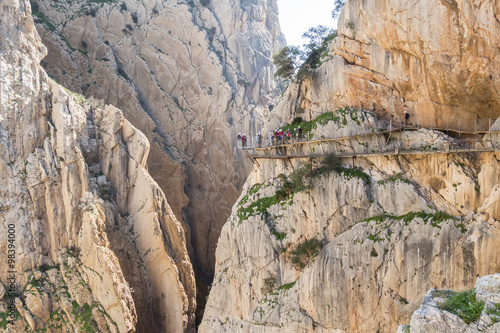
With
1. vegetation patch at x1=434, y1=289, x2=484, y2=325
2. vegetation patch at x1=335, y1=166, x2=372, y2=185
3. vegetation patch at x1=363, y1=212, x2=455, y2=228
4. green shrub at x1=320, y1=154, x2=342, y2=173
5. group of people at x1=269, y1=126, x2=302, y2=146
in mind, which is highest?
group of people at x1=269, y1=126, x2=302, y2=146

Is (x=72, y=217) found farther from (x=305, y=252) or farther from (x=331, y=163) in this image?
(x=331, y=163)

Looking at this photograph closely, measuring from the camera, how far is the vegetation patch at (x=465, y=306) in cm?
1350

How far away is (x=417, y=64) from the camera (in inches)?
1063

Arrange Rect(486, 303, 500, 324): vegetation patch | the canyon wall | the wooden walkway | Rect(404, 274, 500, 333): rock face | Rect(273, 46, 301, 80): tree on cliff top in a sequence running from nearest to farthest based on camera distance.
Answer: Rect(486, 303, 500, 324): vegetation patch < Rect(404, 274, 500, 333): rock face < the canyon wall < the wooden walkway < Rect(273, 46, 301, 80): tree on cliff top

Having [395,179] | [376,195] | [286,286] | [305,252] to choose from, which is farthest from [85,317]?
[395,179]

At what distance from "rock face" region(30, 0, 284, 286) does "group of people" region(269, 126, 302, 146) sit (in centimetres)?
2235

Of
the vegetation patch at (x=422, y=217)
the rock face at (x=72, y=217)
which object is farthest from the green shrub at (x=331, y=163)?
the rock face at (x=72, y=217)

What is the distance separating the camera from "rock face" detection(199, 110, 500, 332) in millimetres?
23812

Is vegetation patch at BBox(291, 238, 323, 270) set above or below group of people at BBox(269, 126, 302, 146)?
below

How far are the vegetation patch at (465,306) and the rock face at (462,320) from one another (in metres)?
0.11

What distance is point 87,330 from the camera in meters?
33.7

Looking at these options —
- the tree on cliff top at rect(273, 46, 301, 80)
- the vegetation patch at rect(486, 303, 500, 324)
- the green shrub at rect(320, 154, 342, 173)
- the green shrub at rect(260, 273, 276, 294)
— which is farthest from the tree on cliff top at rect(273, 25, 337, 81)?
the vegetation patch at rect(486, 303, 500, 324)

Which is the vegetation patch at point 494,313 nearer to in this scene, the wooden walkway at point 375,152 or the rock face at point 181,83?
the wooden walkway at point 375,152

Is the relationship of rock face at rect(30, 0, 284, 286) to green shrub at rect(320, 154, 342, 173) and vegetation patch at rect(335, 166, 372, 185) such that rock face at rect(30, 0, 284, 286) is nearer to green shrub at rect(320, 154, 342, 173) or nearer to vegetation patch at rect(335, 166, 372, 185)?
green shrub at rect(320, 154, 342, 173)
